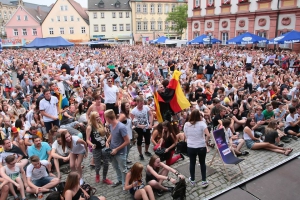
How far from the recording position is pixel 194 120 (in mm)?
5164

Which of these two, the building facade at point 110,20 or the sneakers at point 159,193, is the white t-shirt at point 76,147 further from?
the building facade at point 110,20

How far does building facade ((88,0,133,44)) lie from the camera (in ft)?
203

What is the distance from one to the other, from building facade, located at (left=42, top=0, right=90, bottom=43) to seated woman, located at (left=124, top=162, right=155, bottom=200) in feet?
197

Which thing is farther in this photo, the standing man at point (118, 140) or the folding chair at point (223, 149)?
the folding chair at point (223, 149)

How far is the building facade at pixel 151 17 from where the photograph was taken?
63.4 metres

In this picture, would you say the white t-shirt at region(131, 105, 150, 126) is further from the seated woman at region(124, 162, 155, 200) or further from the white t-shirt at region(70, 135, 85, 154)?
the seated woman at region(124, 162, 155, 200)

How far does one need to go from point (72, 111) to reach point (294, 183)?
7.01 m

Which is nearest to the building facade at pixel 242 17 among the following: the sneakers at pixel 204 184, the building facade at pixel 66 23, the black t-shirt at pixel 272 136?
the black t-shirt at pixel 272 136

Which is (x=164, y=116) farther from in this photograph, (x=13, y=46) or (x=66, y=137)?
(x=13, y=46)

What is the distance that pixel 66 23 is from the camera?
61.6 meters

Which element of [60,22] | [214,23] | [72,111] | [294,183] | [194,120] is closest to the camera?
[294,183]

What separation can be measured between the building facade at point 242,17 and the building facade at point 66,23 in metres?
34.8

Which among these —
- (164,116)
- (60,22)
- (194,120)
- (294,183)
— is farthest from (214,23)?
(60,22)

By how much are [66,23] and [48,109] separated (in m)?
60.2
